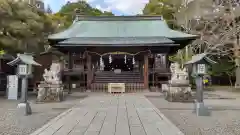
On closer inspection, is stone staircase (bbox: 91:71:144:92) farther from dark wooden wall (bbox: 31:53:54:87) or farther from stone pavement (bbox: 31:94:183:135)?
stone pavement (bbox: 31:94:183:135)

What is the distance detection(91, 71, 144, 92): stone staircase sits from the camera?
57.8ft

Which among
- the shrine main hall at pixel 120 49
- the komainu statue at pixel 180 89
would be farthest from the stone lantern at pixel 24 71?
the shrine main hall at pixel 120 49

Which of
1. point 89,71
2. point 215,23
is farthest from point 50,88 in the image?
point 215,23

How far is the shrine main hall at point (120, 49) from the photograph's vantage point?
17.3 meters

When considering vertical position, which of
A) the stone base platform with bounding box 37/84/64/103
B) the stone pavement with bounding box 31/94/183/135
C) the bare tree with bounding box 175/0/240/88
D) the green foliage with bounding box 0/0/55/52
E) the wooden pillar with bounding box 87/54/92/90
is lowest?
the stone pavement with bounding box 31/94/183/135

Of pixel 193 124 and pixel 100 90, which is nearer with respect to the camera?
pixel 193 124

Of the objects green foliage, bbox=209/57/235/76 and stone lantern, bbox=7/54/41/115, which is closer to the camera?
stone lantern, bbox=7/54/41/115

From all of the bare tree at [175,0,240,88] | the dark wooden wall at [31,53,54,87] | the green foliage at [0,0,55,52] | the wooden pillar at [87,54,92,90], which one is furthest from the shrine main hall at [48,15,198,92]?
the bare tree at [175,0,240,88]

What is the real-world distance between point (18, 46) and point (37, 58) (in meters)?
4.86

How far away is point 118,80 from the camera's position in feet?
61.5

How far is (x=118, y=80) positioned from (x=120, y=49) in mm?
2378

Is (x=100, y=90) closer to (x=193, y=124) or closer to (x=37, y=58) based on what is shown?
(x=37, y=58)

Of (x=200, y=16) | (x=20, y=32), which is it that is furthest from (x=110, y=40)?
(x=200, y=16)

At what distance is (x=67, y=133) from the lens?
5.47 metres
